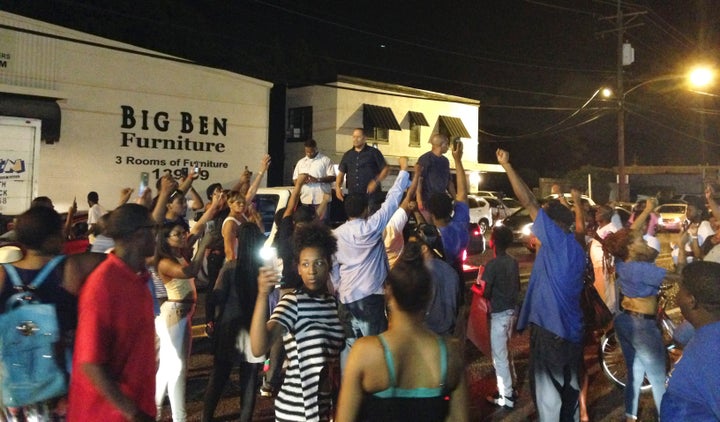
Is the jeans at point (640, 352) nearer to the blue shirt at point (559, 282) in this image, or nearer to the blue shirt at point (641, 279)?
the blue shirt at point (641, 279)

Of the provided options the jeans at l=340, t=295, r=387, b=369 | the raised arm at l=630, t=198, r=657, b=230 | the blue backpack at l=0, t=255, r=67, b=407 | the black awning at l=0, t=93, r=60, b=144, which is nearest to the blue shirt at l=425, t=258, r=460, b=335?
the jeans at l=340, t=295, r=387, b=369

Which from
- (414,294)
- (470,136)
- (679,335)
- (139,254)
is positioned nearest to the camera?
(414,294)

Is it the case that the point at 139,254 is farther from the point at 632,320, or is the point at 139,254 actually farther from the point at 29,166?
the point at 29,166

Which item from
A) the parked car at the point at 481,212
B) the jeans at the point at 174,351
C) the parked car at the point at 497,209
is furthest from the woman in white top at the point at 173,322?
the parked car at the point at 481,212

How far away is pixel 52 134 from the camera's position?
21000 millimetres

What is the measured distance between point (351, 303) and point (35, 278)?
276 centimetres

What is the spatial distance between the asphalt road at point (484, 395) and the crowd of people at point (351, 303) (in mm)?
257

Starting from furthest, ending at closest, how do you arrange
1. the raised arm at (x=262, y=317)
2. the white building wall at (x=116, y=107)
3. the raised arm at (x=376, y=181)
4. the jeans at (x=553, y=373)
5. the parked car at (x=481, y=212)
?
the parked car at (x=481, y=212)
the white building wall at (x=116, y=107)
the raised arm at (x=376, y=181)
the jeans at (x=553, y=373)
the raised arm at (x=262, y=317)

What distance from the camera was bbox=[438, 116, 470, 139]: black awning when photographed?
36.0 metres

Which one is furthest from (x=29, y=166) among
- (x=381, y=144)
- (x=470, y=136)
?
(x=470, y=136)

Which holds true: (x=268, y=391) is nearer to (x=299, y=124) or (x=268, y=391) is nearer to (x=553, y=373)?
(x=553, y=373)

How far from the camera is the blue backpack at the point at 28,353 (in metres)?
3.41

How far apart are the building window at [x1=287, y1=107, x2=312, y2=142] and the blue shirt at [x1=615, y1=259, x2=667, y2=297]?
2808cm

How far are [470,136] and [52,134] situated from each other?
23.4 metres
